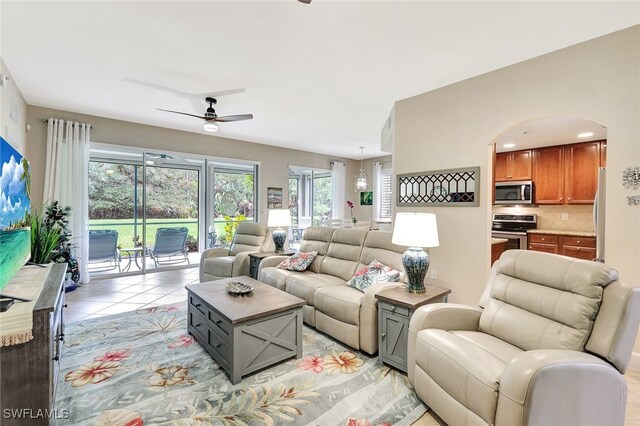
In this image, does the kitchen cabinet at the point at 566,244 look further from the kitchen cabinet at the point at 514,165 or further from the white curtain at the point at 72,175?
the white curtain at the point at 72,175

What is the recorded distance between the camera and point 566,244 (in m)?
4.79

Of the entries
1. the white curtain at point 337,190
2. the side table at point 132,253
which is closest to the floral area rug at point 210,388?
the side table at point 132,253

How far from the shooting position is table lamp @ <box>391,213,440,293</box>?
238 centimetres

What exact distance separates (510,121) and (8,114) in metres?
5.31

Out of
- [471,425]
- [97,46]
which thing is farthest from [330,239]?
[97,46]

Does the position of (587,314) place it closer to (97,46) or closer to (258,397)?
(258,397)

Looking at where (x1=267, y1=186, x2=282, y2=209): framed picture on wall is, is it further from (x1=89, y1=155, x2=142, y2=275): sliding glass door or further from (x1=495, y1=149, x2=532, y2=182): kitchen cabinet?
(x1=495, y1=149, x2=532, y2=182): kitchen cabinet

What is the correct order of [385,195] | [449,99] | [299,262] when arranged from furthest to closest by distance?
[385,195], [299,262], [449,99]

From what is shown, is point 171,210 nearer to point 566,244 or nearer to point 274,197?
point 274,197

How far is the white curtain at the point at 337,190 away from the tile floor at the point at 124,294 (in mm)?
4127

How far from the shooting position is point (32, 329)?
1571 millimetres

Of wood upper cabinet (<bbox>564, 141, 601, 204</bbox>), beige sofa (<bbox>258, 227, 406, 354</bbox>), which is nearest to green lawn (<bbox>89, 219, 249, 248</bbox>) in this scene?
beige sofa (<bbox>258, 227, 406, 354</bbox>)

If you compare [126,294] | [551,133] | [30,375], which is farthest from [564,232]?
[126,294]

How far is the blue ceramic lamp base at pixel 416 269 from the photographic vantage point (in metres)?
2.40
